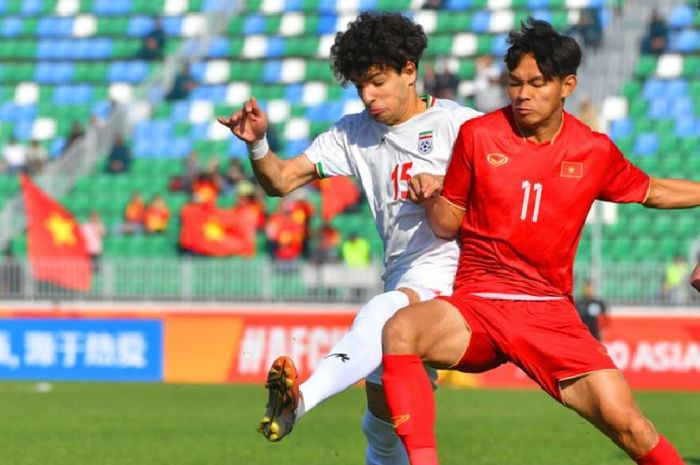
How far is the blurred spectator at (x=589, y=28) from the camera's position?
91.5 ft

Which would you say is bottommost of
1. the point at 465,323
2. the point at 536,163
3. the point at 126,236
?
the point at 126,236

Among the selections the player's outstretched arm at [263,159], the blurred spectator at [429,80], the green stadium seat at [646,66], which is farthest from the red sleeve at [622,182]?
the green stadium seat at [646,66]

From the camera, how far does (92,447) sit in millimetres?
11305

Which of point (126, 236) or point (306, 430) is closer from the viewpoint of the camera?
point (306, 430)

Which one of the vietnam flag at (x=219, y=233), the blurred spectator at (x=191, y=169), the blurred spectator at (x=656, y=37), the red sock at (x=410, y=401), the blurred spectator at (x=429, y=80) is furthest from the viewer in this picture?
the blurred spectator at (x=656, y=37)

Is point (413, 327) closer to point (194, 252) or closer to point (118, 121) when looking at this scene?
point (194, 252)

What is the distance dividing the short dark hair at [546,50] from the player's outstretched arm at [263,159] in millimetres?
1271

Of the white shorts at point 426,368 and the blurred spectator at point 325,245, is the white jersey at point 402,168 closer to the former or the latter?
the white shorts at point 426,368

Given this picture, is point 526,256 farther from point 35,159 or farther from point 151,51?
point 151,51

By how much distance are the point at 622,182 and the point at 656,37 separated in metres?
21.7

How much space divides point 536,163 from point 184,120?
23.3 m

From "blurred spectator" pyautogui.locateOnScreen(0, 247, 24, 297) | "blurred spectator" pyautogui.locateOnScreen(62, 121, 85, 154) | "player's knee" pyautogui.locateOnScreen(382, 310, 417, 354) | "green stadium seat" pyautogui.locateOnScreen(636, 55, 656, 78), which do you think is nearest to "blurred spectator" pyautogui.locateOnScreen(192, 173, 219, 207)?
"blurred spectator" pyautogui.locateOnScreen(0, 247, 24, 297)

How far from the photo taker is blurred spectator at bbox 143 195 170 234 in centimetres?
2484

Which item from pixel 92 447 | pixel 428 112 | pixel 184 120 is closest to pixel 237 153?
pixel 184 120
